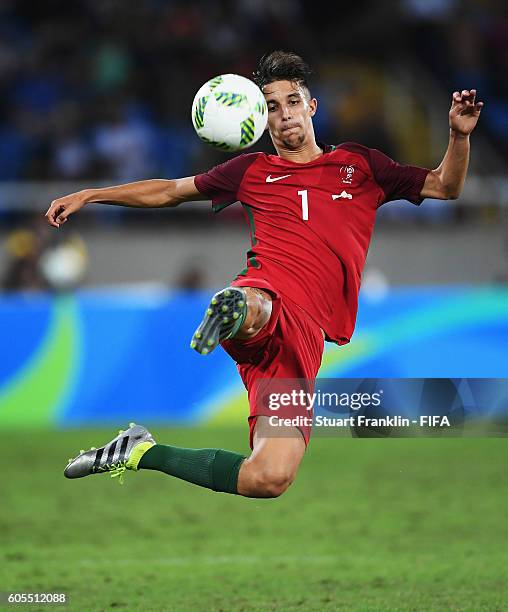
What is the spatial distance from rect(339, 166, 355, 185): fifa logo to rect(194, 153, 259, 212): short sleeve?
0.50m

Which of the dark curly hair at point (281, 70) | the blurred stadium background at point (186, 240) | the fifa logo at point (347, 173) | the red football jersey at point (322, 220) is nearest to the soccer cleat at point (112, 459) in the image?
the red football jersey at point (322, 220)

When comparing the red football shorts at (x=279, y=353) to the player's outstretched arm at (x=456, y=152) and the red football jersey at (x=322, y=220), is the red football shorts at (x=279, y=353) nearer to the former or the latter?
the red football jersey at (x=322, y=220)

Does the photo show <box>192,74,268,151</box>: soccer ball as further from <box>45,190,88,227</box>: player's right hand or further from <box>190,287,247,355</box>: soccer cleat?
<box>190,287,247,355</box>: soccer cleat

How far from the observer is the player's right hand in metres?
6.01

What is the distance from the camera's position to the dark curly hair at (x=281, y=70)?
19.9 feet

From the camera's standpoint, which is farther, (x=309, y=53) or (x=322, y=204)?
(x=309, y=53)

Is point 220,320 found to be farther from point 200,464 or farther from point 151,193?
point 151,193

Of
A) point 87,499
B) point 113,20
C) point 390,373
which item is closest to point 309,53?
point 113,20

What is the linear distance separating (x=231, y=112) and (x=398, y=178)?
993 millimetres

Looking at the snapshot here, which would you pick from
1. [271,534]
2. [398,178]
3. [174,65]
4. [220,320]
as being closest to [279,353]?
[220,320]

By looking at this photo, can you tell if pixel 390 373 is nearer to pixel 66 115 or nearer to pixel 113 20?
pixel 66 115

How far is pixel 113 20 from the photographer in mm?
16406

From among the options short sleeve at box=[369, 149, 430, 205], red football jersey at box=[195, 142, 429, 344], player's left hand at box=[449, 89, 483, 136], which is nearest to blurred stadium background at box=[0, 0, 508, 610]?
red football jersey at box=[195, 142, 429, 344]

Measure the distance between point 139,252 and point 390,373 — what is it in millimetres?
3557
